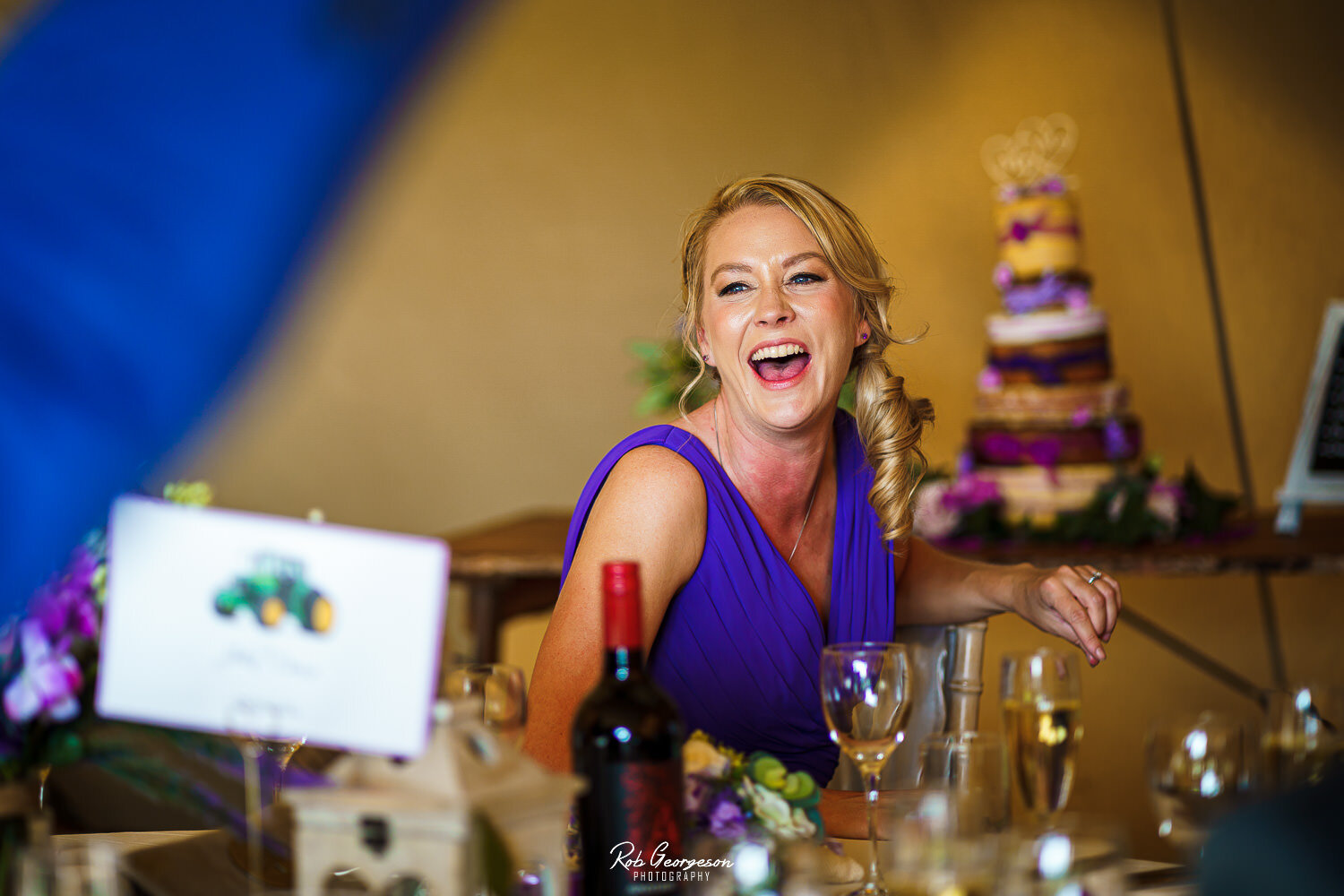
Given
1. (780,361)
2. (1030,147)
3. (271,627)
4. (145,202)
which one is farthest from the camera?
(1030,147)

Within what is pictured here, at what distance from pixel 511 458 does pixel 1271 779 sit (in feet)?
14.6

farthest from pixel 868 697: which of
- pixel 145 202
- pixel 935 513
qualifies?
pixel 935 513

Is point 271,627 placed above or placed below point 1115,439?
below

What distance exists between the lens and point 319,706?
812mm

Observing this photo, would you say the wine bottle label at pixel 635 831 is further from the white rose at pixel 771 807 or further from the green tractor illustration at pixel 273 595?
the green tractor illustration at pixel 273 595

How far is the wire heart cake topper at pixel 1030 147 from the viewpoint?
17.4 ft

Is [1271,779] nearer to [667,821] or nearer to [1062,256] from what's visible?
[667,821]

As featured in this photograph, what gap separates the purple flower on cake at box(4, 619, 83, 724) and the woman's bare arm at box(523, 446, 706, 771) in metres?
0.60

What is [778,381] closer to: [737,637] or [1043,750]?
[737,637]

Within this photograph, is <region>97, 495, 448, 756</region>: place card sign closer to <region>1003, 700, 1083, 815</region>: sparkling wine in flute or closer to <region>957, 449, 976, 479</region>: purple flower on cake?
<region>1003, 700, 1083, 815</region>: sparkling wine in flute

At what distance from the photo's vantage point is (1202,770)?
38.9 inches

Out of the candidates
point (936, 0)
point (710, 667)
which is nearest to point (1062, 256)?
point (710, 667)

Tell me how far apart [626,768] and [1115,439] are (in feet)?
9.24

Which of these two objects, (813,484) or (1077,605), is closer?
(1077,605)
